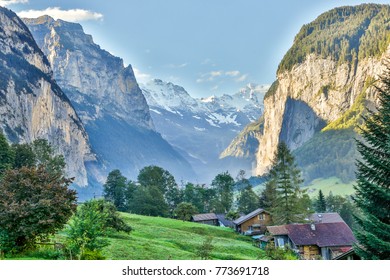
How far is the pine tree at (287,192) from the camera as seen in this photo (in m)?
60.0

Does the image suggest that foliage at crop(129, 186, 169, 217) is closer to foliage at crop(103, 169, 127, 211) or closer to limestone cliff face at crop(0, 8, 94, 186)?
foliage at crop(103, 169, 127, 211)

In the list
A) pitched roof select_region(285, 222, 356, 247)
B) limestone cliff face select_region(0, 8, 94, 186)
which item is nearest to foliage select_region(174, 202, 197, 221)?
pitched roof select_region(285, 222, 356, 247)

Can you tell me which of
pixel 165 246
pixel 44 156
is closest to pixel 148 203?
pixel 44 156

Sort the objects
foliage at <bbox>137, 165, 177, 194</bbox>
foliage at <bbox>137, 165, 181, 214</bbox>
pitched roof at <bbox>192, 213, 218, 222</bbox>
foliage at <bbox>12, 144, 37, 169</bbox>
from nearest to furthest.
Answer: foliage at <bbox>12, 144, 37, 169</bbox>, pitched roof at <bbox>192, 213, 218, 222</bbox>, foliage at <bbox>137, 165, 177, 194</bbox>, foliage at <bbox>137, 165, 181, 214</bbox>

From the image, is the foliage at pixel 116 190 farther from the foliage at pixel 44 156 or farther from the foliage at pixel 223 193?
the foliage at pixel 223 193

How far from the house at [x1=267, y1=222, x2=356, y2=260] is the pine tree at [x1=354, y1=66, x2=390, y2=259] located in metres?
33.0

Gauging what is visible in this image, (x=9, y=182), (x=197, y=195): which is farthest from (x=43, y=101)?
(x=9, y=182)

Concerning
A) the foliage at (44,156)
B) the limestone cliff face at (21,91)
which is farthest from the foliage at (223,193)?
the limestone cliff face at (21,91)

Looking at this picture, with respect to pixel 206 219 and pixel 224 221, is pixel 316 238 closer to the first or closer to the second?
pixel 224 221

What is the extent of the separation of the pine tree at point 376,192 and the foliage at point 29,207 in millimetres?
16133

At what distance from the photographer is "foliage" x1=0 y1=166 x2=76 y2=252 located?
22906 mm

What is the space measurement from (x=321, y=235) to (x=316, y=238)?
1.12m
